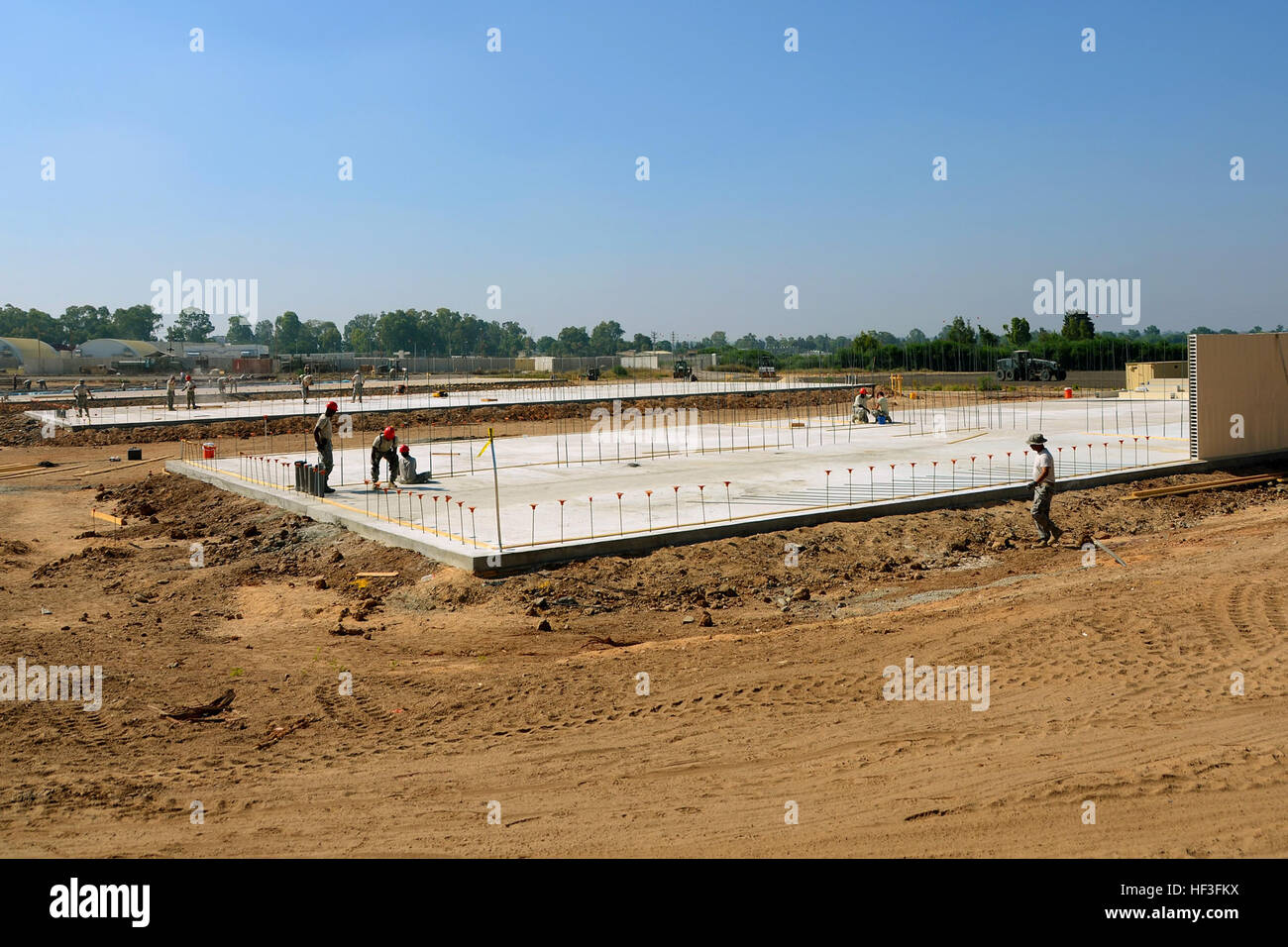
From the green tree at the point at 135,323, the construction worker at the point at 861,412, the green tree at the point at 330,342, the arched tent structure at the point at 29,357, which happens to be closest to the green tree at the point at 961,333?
the construction worker at the point at 861,412

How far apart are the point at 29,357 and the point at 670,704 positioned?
122 m

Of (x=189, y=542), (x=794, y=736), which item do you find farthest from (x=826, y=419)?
(x=794, y=736)

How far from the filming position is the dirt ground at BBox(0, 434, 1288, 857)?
661cm

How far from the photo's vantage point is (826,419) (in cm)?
4134

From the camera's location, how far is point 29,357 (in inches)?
4338

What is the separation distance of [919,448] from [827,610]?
15513mm

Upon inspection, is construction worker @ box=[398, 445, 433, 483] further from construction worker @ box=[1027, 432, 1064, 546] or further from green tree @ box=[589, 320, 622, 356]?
green tree @ box=[589, 320, 622, 356]

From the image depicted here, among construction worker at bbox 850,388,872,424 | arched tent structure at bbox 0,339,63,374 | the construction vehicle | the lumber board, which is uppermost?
arched tent structure at bbox 0,339,63,374

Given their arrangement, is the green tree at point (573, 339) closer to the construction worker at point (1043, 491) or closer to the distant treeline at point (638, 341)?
the distant treeline at point (638, 341)

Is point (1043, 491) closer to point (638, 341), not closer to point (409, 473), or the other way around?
point (409, 473)

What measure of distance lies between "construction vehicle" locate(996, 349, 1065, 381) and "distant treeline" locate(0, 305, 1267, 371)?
449 centimetres

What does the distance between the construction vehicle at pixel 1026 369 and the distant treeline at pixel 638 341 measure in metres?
4.49

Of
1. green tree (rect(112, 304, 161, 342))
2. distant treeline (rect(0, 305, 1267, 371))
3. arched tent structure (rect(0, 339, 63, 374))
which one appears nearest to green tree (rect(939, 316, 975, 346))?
distant treeline (rect(0, 305, 1267, 371))
